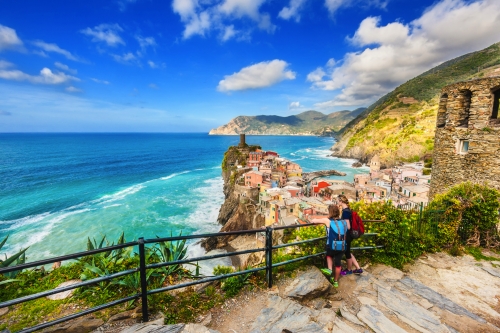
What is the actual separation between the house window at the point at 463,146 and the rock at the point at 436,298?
712 centimetres

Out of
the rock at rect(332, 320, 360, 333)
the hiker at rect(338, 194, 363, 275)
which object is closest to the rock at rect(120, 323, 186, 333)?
the rock at rect(332, 320, 360, 333)

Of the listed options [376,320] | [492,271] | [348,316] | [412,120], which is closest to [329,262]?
[348,316]

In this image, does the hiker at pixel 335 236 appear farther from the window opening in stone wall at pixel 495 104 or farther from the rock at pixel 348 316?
the window opening in stone wall at pixel 495 104

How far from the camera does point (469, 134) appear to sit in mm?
8781

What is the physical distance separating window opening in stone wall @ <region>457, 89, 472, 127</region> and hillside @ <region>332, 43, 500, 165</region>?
66701mm

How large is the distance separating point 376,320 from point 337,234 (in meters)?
1.42

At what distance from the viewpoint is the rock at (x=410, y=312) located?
360 cm

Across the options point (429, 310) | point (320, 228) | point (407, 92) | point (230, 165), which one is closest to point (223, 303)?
point (320, 228)

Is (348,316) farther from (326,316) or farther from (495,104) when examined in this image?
(495,104)

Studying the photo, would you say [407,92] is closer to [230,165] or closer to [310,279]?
[230,165]

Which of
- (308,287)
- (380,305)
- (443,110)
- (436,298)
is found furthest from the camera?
(443,110)

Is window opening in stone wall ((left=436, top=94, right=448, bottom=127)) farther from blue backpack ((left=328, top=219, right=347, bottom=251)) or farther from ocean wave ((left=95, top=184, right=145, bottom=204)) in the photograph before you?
ocean wave ((left=95, top=184, right=145, bottom=204))

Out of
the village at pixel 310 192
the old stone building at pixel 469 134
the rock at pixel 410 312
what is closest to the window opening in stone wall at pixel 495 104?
the old stone building at pixel 469 134

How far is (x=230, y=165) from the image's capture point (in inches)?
2270
